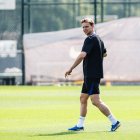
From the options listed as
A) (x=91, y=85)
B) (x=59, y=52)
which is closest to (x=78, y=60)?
(x=91, y=85)

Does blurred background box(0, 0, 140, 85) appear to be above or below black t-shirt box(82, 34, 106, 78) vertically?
below

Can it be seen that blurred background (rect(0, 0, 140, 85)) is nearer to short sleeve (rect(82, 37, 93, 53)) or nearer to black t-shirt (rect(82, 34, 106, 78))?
black t-shirt (rect(82, 34, 106, 78))

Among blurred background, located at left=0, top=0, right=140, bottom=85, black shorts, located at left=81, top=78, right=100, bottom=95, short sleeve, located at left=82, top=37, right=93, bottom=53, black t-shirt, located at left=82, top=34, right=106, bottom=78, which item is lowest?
blurred background, located at left=0, top=0, right=140, bottom=85

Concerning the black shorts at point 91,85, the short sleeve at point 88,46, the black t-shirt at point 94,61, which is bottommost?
the black shorts at point 91,85

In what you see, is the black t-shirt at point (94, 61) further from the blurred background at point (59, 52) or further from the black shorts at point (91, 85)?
the blurred background at point (59, 52)

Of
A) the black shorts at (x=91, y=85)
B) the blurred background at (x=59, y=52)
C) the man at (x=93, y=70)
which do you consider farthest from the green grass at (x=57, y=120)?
the blurred background at (x=59, y=52)

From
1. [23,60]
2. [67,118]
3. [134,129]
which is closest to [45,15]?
[23,60]

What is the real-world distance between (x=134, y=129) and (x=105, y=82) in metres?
23.4

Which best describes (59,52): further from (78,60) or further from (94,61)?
(78,60)

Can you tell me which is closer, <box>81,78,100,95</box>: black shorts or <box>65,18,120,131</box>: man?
<box>65,18,120,131</box>: man

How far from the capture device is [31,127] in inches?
523

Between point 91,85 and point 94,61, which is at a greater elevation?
point 94,61

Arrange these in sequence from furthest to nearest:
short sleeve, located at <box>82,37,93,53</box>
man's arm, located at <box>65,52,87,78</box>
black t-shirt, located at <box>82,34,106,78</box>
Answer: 1. black t-shirt, located at <box>82,34,106,78</box>
2. short sleeve, located at <box>82,37,93,53</box>
3. man's arm, located at <box>65,52,87,78</box>

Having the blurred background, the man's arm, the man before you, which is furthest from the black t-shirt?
the blurred background
